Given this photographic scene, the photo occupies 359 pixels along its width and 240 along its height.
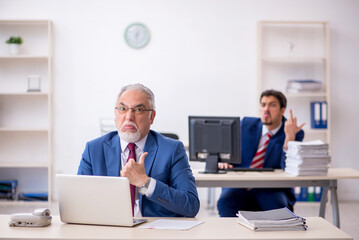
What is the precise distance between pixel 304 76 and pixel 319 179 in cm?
290

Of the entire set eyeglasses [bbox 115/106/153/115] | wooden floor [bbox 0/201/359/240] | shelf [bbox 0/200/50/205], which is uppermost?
eyeglasses [bbox 115/106/153/115]

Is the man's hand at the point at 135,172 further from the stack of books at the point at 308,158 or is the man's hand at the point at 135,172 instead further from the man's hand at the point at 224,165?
the man's hand at the point at 224,165

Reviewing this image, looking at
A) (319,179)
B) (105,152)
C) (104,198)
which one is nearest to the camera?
(104,198)

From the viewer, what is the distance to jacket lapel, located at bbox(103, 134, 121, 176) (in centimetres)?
261

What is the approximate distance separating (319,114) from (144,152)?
4176mm

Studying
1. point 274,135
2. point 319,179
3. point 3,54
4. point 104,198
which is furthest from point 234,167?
point 3,54

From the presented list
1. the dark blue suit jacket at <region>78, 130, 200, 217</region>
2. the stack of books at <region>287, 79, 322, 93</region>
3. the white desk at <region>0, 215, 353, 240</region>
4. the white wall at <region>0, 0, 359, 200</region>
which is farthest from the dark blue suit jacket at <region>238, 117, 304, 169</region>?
the white wall at <region>0, 0, 359, 200</region>

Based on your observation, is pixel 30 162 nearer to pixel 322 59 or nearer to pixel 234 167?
pixel 234 167

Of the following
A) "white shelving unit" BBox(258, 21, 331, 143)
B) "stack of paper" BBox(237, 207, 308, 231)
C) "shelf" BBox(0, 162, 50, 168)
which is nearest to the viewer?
"stack of paper" BBox(237, 207, 308, 231)

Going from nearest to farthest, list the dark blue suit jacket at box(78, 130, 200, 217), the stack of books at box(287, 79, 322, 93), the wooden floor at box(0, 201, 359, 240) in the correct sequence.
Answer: the dark blue suit jacket at box(78, 130, 200, 217) → the wooden floor at box(0, 201, 359, 240) → the stack of books at box(287, 79, 322, 93)

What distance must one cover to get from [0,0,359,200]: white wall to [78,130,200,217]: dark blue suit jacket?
12.4 ft

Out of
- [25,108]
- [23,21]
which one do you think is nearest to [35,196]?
[25,108]

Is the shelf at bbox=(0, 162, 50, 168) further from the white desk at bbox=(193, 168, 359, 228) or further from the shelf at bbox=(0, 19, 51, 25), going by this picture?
the white desk at bbox=(193, 168, 359, 228)

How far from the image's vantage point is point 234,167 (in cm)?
425
